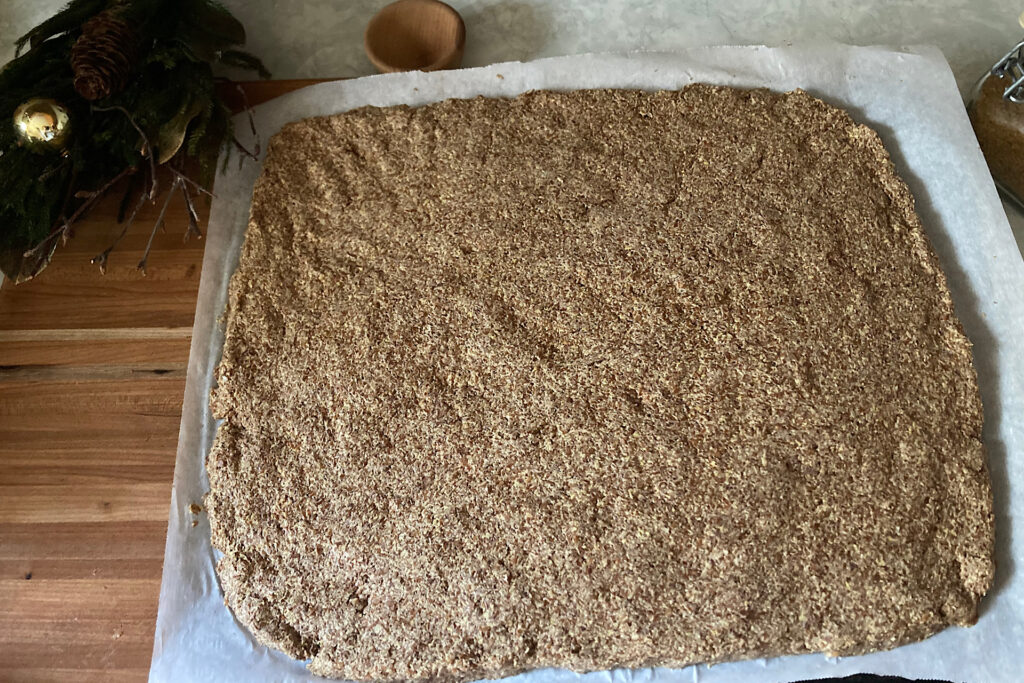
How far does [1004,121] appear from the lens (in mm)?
1373

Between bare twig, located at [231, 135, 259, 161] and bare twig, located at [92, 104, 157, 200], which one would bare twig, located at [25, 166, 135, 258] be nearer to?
bare twig, located at [92, 104, 157, 200]

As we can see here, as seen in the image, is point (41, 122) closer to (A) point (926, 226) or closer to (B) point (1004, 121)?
(A) point (926, 226)

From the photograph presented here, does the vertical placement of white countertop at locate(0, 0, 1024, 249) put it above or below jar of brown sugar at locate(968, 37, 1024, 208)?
above

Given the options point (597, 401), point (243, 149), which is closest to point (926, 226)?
point (597, 401)

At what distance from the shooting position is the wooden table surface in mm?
1201

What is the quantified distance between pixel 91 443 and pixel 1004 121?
71.1 inches

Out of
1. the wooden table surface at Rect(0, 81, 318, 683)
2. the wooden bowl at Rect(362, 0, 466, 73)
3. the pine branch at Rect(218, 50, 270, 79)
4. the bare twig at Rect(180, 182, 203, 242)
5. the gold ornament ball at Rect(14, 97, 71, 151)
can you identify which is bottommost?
the wooden table surface at Rect(0, 81, 318, 683)

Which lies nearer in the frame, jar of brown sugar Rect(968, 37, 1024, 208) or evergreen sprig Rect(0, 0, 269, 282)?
evergreen sprig Rect(0, 0, 269, 282)

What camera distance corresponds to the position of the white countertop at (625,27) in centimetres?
155

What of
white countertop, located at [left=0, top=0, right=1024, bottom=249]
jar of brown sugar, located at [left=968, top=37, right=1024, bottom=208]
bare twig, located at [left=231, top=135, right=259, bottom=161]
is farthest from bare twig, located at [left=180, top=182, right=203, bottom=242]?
jar of brown sugar, located at [left=968, top=37, right=1024, bottom=208]

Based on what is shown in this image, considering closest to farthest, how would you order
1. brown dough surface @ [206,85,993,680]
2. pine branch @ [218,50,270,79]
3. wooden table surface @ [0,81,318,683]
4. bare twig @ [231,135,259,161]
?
brown dough surface @ [206,85,993,680] < wooden table surface @ [0,81,318,683] < bare twig @ [231,135,259,161] < pine branch @ [218,50,270,79]

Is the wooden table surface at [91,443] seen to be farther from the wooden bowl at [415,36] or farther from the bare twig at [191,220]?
the wooden bowl at [415,36]

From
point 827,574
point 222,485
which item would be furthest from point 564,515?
point 222,485

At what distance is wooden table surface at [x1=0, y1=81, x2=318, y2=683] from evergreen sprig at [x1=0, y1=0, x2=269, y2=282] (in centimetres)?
13
